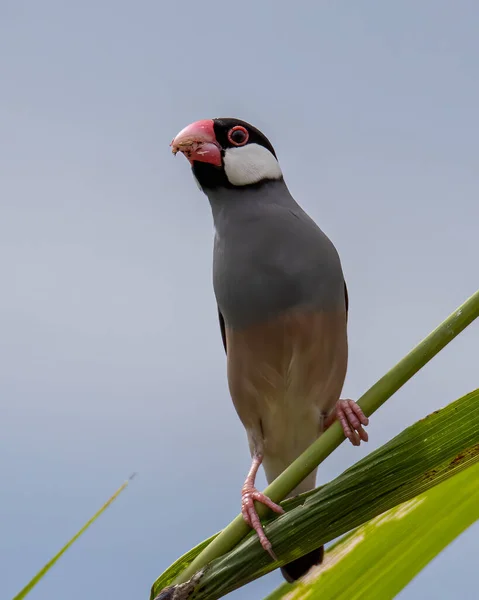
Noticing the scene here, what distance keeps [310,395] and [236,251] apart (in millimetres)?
375

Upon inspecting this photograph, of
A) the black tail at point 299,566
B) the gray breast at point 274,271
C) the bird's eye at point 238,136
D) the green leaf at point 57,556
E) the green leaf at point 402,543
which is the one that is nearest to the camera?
the green leaf at point 57,556

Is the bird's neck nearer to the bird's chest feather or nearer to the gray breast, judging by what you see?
the gray breast

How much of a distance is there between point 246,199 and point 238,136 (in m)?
0.20

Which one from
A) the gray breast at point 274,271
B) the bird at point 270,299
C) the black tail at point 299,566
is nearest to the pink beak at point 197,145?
→ the bird at point 270,299

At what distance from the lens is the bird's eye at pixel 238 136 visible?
1718 mm

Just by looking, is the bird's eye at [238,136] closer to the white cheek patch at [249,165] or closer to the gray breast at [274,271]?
the white cheek patch at [249,165]

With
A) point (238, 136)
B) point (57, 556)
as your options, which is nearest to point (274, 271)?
point (238, 136)

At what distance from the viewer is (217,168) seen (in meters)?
1.67

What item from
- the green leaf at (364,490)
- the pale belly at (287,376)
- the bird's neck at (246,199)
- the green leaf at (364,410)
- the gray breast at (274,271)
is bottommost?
the green leaf at (364,490)

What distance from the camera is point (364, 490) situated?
0.90 metres

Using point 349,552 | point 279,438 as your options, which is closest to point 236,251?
point 279,438

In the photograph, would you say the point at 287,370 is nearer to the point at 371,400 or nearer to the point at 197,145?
the point at 197,145

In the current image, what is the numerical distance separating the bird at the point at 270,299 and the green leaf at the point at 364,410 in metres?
0.34

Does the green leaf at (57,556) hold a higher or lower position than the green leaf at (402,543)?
higher
